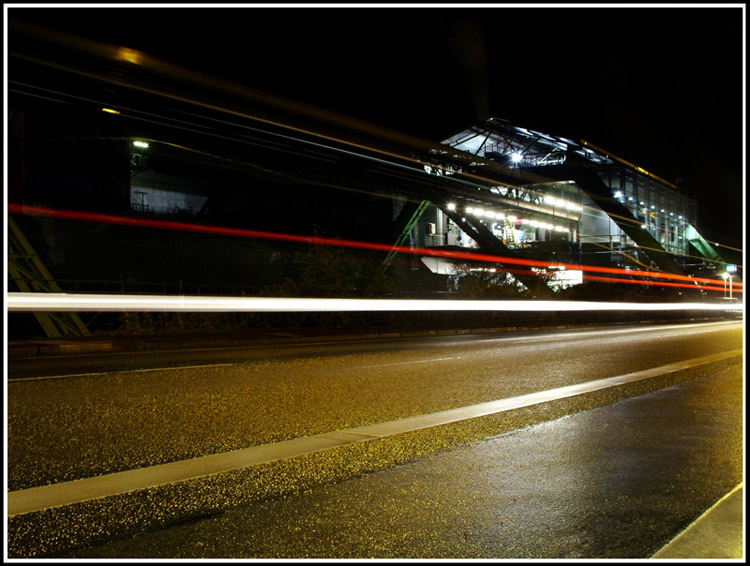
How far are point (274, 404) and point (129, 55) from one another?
16.1 m

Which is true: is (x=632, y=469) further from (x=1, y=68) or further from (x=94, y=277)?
(x=94, y=277)

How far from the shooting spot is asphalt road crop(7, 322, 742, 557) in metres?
4.64

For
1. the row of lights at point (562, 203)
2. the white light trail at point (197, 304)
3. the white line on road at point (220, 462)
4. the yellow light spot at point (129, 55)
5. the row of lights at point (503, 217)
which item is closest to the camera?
the white line on road at point (220, 462)

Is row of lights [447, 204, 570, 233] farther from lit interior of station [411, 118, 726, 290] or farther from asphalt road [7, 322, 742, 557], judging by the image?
asphalt road [7, 322, 742, 557]

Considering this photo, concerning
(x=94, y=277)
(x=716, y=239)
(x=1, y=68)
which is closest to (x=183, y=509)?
(x=1, y=68)

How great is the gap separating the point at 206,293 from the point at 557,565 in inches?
910

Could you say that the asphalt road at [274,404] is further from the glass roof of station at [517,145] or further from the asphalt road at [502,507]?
the glass roof of station at [517,145]

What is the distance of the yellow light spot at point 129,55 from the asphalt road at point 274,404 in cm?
1025

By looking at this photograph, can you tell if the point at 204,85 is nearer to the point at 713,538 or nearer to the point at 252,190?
the point at 252,190

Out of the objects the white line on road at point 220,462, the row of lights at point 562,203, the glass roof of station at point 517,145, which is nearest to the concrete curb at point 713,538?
the white line on road at point 220,462

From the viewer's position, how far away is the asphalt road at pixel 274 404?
464 centimetres

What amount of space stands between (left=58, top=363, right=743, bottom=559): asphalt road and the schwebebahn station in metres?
16.0

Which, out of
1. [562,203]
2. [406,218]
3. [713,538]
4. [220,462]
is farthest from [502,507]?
[562,203]

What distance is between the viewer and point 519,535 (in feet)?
11.9
